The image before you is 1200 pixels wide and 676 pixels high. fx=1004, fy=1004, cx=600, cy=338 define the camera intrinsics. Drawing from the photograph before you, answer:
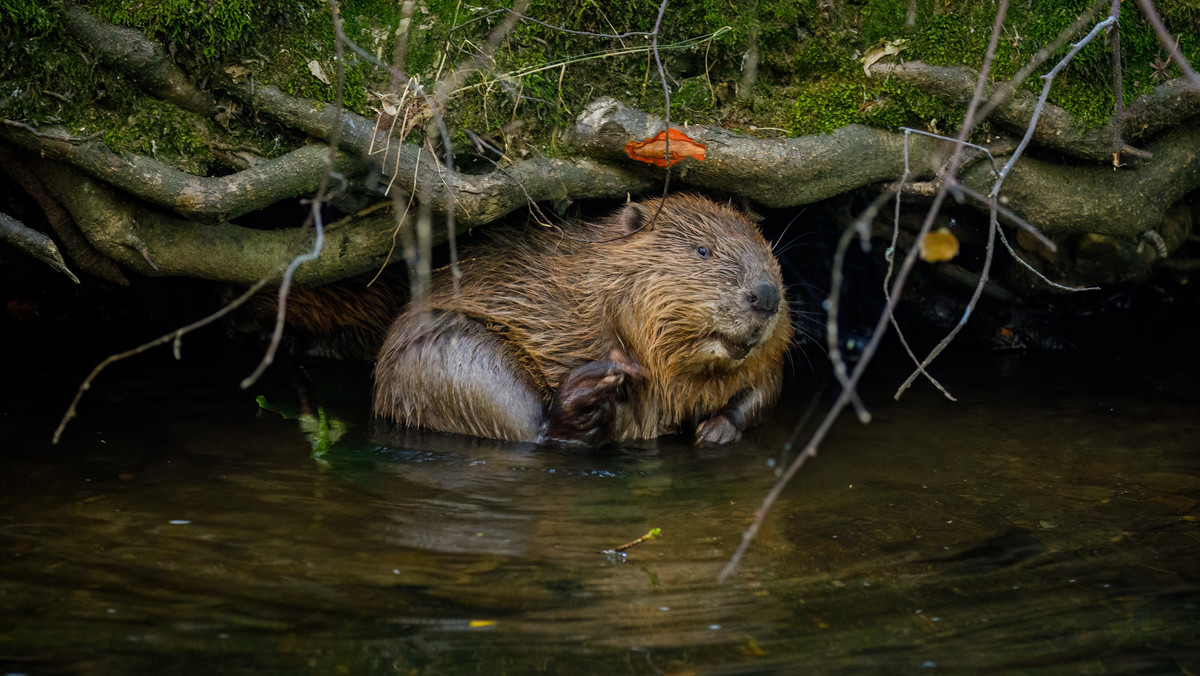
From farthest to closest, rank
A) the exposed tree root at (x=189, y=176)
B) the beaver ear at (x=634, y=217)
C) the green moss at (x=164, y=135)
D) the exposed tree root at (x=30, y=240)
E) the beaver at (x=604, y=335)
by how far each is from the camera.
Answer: the beaver ear at (x=634, y=217)
the beaver at (x=604, y=335)
the green moss at (x=164, y=135)
the exposed tree root at (x=189, y=176)
the exposed tree root at (x=30, y=240)

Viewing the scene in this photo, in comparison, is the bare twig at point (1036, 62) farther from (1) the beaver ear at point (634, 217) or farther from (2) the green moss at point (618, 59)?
(1) the beaver ear at point (634, 217)

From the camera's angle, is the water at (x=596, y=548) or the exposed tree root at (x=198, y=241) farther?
the exposed tree root at (x=198, y=241)

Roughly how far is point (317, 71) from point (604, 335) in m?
1.58

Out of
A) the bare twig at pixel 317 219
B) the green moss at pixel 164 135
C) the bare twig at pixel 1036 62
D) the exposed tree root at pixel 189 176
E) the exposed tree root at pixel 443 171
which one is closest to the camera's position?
the bare twig at pixel 317 219

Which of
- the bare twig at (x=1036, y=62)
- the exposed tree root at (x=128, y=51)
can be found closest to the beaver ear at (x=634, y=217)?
the bare twig at (x=1036, y=62)

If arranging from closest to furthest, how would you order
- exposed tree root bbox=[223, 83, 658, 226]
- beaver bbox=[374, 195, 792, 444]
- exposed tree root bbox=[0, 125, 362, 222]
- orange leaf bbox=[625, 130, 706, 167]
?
exposed tree root bbox=[0, 125, 362, 222], exposed tree root bbox=[223, 83, 658, 226], orange leaf bbox=[625, 130, 706, 167], beaver bbox=[374, 195, 792, 444]

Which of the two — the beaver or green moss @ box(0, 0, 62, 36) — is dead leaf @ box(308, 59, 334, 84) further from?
the beaver

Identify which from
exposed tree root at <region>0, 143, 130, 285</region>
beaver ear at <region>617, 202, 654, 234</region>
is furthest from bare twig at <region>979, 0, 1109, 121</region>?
exposed tree root at <region>0, 143, 130, 285</region>

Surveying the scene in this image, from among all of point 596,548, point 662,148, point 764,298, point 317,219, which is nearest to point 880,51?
point 662,148

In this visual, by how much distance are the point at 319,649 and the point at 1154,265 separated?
5.07m

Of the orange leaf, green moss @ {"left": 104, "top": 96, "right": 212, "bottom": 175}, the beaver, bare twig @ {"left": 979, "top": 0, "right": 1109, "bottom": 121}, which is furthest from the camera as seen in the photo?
the beaver

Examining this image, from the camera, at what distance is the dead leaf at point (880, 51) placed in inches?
164

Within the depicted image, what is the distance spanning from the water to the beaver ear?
3.12 feet

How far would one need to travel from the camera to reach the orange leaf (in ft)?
13.2
